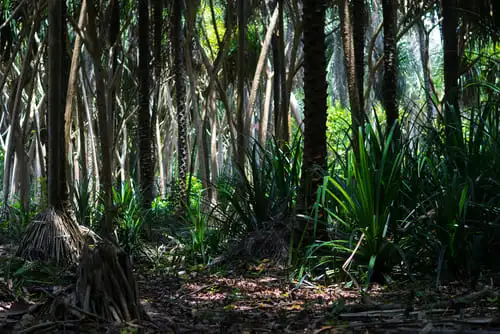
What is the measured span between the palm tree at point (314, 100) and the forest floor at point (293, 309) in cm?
99

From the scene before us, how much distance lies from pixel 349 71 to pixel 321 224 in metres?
3.14

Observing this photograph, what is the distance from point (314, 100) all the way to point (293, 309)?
2.26 m

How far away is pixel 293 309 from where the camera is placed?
452cm

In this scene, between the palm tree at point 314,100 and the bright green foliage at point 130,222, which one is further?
the bright green foliage at point 130,222

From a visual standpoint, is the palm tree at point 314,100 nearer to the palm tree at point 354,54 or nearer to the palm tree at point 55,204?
the palm tree at point 354,54

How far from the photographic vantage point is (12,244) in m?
8.62

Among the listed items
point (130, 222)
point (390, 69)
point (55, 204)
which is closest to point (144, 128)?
point (130, 222)

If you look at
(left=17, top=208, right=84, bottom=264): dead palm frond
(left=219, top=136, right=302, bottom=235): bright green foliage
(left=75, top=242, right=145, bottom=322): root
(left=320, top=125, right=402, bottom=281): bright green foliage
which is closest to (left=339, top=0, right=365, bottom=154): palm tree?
(left=219, top=136, right=302, bottom=235): bright green foliage

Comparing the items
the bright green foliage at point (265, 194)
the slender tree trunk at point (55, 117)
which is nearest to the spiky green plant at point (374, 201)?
the bright green foliage at point (265, 194)

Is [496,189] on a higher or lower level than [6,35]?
lower

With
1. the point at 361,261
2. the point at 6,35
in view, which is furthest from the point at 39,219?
the point at 6,35

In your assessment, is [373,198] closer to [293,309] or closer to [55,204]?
[293,309]

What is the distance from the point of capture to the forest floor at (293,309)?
3643 millimetres

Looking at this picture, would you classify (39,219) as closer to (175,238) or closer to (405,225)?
(175,238)
